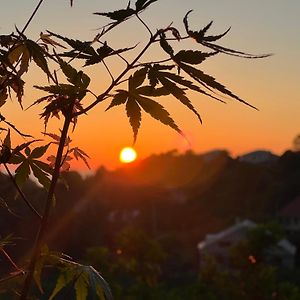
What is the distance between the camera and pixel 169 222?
39.1 metres

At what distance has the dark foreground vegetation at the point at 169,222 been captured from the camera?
13.8 m

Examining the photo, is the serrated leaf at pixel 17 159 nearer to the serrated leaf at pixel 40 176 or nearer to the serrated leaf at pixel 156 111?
the serrated leaf at pixel 40 176

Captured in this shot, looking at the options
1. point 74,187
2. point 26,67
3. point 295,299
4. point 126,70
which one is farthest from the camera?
point 74,187

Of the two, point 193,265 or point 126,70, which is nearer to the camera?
point 126,70

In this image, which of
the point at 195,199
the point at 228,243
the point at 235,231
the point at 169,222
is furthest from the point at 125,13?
the point at 195,199

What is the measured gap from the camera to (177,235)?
33.8m

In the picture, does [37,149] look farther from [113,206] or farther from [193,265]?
[113,206]

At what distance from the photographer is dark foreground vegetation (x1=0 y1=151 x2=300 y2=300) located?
13812mm

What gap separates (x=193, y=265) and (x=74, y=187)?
6.66 m

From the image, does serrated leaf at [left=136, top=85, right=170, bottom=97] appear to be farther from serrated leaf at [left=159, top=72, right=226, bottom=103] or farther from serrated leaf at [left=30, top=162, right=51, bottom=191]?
serrated leaf at [left=30, top=162, right=51, bottom=191]

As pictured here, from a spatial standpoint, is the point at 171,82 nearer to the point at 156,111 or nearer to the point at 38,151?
the point at 156,111

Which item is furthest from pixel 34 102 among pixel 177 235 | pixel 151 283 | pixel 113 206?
pixel 113 206

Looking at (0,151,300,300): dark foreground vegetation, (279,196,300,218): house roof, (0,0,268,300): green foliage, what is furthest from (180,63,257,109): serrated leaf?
Result: (279,196,300,218): house roof

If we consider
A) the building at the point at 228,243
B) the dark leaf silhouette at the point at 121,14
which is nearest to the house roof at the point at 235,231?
the building at the point at 228,243
